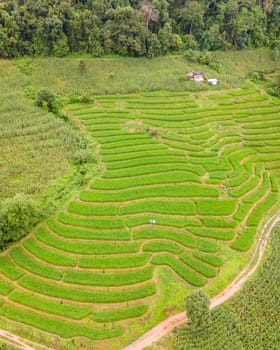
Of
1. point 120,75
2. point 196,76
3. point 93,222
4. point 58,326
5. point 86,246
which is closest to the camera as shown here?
point 58,326

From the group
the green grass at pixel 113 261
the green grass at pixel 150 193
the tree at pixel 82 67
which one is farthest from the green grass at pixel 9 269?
the tree at pixel 82 67

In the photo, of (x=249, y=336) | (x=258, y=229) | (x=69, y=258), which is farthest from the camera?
(x=258, y=229)

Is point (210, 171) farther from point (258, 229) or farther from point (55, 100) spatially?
point (55, 100)

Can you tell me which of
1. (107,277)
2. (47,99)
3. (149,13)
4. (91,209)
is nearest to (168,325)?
(107,277)

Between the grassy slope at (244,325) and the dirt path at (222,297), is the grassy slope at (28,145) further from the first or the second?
the grassy slope at (244,325)

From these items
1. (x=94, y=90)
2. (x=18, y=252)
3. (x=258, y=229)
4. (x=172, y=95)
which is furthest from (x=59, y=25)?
(x=258, y=229)

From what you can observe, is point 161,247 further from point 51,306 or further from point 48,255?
point 51,306
